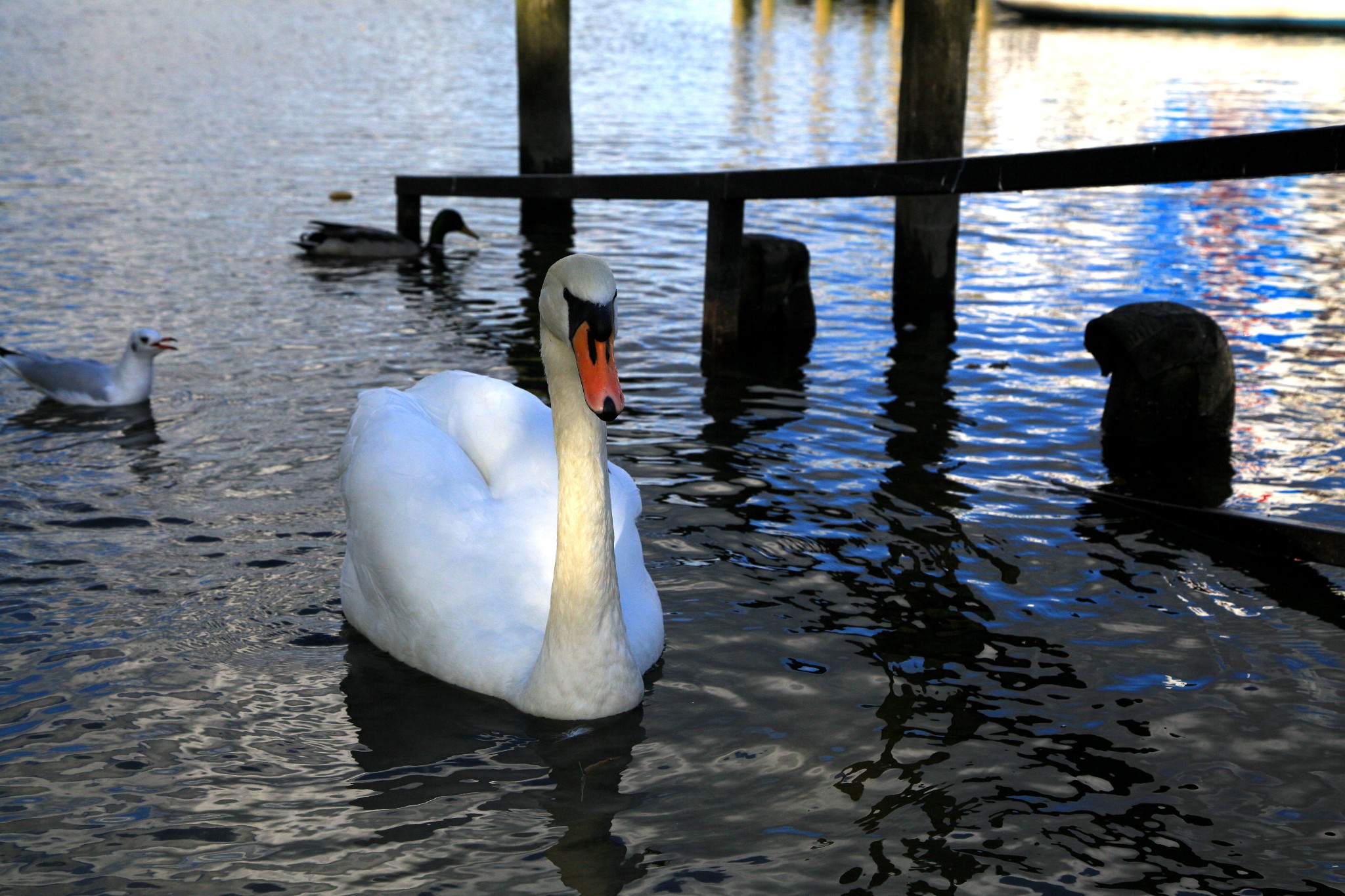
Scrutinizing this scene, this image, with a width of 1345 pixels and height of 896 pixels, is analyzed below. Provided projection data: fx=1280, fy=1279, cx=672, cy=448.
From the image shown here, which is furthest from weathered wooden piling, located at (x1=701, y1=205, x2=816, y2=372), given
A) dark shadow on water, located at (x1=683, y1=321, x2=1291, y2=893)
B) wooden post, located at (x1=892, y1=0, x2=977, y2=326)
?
dark shadow on water, located at (x1=683, y1=321, x2=1291, y2=893)

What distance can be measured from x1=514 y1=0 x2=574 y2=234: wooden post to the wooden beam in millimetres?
3427

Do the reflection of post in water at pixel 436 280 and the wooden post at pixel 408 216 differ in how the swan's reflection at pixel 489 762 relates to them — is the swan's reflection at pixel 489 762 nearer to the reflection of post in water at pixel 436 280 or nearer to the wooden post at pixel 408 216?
the reflection of post in water at pixel 436 280

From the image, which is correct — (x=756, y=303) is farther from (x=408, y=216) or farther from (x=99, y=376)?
(x=408, y=216)

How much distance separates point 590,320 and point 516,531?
1.17 meters

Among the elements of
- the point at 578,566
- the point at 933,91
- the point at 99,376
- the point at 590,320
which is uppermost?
the point at 933,91

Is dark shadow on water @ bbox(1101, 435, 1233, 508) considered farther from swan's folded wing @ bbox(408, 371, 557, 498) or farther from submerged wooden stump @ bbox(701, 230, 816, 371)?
swan's folded wing @ bbox(408, 371, 557, 498)

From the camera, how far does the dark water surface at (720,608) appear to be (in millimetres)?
3570

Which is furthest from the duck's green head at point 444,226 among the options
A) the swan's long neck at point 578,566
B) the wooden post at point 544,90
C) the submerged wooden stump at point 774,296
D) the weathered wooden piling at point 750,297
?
the swan's long neck at point 578,566

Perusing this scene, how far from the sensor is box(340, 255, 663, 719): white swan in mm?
3930

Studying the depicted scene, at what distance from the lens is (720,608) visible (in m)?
5.04

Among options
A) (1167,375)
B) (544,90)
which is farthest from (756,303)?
(544,90)

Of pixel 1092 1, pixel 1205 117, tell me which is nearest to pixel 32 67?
pixel 1205 117

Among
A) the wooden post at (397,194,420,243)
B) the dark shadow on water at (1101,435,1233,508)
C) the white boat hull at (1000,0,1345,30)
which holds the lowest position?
the dark shadow on water at (1101,435,1233,508)

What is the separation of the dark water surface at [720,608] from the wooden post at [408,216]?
0.66m
